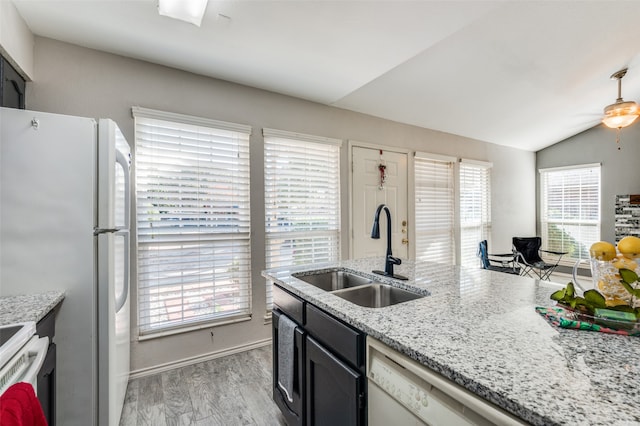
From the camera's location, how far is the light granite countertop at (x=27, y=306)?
109cm

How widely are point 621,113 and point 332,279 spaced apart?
3885mm

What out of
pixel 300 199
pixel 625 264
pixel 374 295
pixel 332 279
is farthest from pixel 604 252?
pixel 300 199

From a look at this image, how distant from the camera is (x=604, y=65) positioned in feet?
10.3

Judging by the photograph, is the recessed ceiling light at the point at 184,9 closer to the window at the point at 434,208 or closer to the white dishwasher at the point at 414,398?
the white dishwasher at the point at 414,398

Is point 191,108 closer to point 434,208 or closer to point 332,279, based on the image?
point 332,279

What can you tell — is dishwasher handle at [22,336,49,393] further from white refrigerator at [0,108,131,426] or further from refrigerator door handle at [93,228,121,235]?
refrigerator door handle at [93,228,121,235]

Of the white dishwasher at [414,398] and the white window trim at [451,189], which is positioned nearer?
the white dishwasher at [414,398]

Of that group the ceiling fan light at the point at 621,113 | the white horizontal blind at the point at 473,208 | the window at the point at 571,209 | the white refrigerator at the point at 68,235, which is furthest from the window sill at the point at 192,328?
the window at the point at 571,209

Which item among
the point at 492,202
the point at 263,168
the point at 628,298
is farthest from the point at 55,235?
the point at 492,202

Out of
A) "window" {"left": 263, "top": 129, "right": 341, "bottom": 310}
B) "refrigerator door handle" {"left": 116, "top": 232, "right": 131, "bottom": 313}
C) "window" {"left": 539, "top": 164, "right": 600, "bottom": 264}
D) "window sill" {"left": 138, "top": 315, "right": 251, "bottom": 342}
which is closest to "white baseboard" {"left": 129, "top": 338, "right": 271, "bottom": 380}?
"window sill" {"left": 138, "top": 315, "right": 251, "bottom": 342}

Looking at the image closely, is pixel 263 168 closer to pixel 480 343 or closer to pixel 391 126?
pixel 391 126

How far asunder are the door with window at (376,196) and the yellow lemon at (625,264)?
2.62 m

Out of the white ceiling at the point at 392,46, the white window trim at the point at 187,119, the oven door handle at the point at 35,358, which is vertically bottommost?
the oven door handle at the point at 35,358

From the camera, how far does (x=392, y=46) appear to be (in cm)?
224
